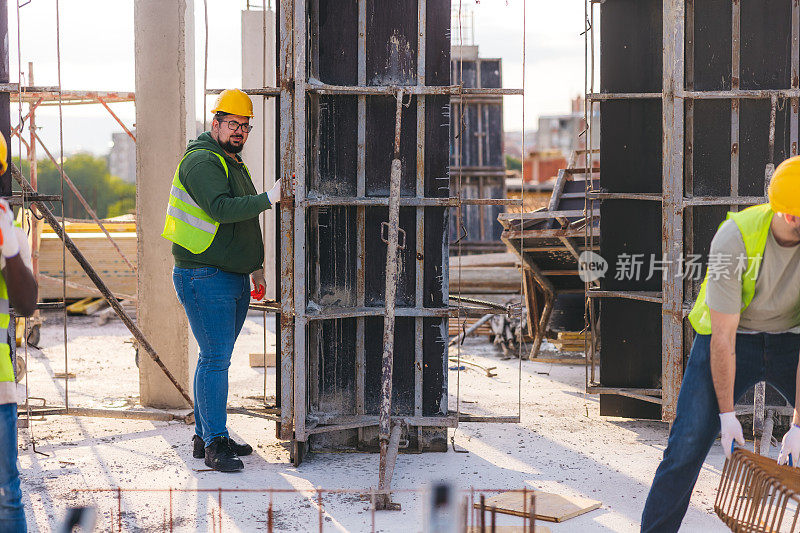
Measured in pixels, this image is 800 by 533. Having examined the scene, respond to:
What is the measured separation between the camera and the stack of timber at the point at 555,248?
360 inches

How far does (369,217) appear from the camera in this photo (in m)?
6.14

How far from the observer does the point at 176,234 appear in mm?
5742

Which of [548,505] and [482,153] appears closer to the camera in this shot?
[548,505]

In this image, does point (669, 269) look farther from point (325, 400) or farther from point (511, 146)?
point (511, 146)

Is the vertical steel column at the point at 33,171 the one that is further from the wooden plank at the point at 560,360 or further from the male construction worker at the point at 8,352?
the male construction worker at the point at 8,352

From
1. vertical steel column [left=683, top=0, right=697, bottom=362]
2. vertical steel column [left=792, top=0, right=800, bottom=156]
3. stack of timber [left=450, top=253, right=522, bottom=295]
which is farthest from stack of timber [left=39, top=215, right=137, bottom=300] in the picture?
vertical steel column [left=792, top=0, right=800, bottom=156]

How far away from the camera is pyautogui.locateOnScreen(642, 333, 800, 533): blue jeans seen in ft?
13.1

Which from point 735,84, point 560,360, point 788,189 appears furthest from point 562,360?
point 788,189

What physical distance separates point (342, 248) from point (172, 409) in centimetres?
224

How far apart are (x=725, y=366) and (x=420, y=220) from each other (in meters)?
2.63

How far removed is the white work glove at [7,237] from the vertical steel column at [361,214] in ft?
9.82

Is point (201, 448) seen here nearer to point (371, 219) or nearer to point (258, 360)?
point (371, 219)

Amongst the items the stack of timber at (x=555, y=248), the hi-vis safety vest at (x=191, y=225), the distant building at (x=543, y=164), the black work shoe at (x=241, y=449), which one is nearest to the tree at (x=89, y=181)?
the distant building at (x=543, y=164)

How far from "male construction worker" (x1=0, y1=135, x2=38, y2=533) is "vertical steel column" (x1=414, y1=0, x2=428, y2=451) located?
306 cm
